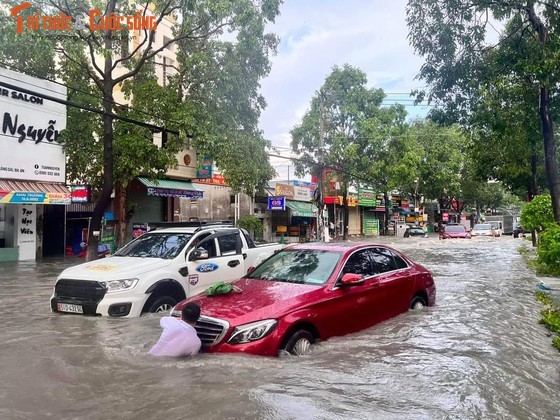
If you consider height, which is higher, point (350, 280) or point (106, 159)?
point (106, 159)

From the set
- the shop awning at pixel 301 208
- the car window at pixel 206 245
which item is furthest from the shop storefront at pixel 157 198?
the car window at pixel 206 245

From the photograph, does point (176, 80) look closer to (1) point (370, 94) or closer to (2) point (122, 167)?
(2) point (122, 167)

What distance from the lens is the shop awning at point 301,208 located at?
33.5 m

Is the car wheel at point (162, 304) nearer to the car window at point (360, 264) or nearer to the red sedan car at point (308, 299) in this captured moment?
the red sedan car at point (308, 299)

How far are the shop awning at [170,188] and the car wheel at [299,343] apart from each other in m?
16.2

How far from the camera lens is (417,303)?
25.4 ft

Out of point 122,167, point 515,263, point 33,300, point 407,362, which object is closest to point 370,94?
point 515,263

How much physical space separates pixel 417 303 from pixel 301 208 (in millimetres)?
26873

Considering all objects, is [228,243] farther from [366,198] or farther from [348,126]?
[366,198]

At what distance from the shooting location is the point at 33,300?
32.7ft

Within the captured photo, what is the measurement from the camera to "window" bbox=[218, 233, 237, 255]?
8.78 metres

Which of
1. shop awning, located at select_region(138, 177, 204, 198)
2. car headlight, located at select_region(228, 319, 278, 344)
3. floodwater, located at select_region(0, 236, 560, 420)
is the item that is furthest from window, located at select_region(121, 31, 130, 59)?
car headlight, located at select_region(228, 319, 278, 344)

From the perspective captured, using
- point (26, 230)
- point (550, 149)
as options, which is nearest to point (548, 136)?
point (550, 149)

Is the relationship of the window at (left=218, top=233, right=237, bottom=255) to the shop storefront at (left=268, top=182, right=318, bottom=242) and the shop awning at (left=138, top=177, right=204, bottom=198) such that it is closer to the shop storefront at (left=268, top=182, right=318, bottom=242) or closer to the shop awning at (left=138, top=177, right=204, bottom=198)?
the shop awning at (left=138, top=177, right=204, bottom=198)
